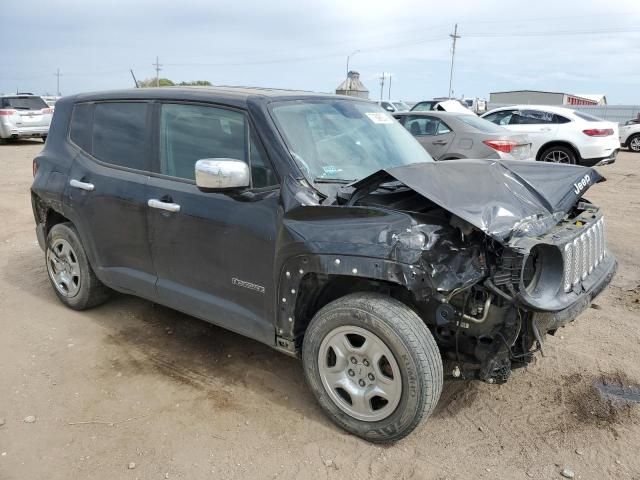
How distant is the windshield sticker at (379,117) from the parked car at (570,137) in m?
8.14

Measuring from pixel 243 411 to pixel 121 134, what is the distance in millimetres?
2200

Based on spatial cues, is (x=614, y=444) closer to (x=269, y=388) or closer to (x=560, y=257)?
(x=560, y=257)

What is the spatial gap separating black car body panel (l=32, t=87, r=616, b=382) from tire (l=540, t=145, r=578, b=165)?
8736 mm

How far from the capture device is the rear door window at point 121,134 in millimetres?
3789

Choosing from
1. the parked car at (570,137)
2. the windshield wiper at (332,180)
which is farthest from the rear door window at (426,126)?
the windshield wiper at (332,180)

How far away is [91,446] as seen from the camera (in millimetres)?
2879

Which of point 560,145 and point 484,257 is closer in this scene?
point 484,257

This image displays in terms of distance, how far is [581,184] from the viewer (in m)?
3.40

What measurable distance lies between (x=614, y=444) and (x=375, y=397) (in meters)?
1.31

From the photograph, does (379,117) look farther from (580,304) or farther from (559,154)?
(559,154)

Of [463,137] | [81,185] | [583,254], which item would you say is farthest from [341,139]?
[463,137]

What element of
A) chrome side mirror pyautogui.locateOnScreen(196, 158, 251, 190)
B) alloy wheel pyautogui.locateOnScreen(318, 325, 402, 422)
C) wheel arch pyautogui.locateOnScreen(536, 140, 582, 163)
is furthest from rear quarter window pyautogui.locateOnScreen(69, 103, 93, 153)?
wheel arch pyautogui.locateOnScreen(536, 140, 582, 163)

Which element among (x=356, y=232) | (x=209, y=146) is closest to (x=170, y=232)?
(x=209, y=146)

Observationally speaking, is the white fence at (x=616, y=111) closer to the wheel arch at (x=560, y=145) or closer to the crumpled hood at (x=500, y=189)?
the wheel arch at (x=560, y=145)
